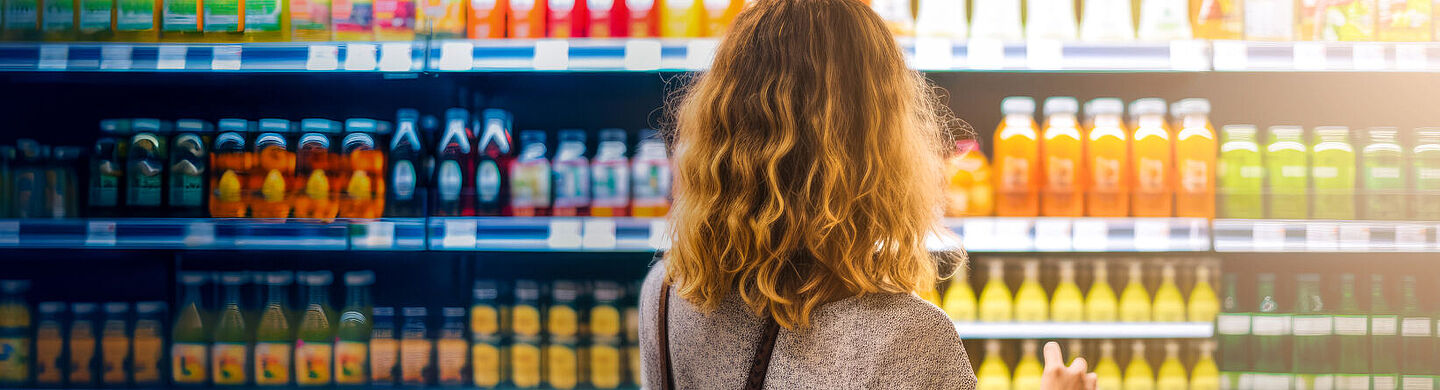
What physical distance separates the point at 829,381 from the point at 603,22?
1136mm

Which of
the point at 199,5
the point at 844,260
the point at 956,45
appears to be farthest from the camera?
the point at 199,5

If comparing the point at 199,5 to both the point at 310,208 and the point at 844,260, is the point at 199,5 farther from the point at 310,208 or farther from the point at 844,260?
the point at 844,260

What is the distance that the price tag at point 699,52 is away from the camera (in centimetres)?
160

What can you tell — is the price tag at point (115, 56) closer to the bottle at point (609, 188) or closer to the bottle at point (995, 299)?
the bottle at point (609, 188)

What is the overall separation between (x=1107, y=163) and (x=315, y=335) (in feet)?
5.85

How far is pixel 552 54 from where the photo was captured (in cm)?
162

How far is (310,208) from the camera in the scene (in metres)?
1.76

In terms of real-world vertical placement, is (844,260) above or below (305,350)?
above

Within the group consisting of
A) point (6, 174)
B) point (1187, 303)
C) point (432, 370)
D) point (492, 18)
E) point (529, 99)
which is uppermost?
point (492, 18)

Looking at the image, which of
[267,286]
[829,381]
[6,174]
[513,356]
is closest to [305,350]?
[267,286]

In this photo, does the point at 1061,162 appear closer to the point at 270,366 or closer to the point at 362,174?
the point at 362,174

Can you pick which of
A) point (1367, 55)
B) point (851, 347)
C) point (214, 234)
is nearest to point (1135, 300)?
point (1367, 55)

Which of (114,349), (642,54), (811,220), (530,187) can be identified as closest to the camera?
(811,220)

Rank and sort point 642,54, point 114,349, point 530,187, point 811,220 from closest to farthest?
point 811,220 → point 642,54 → point 530,187 → point 114,349
